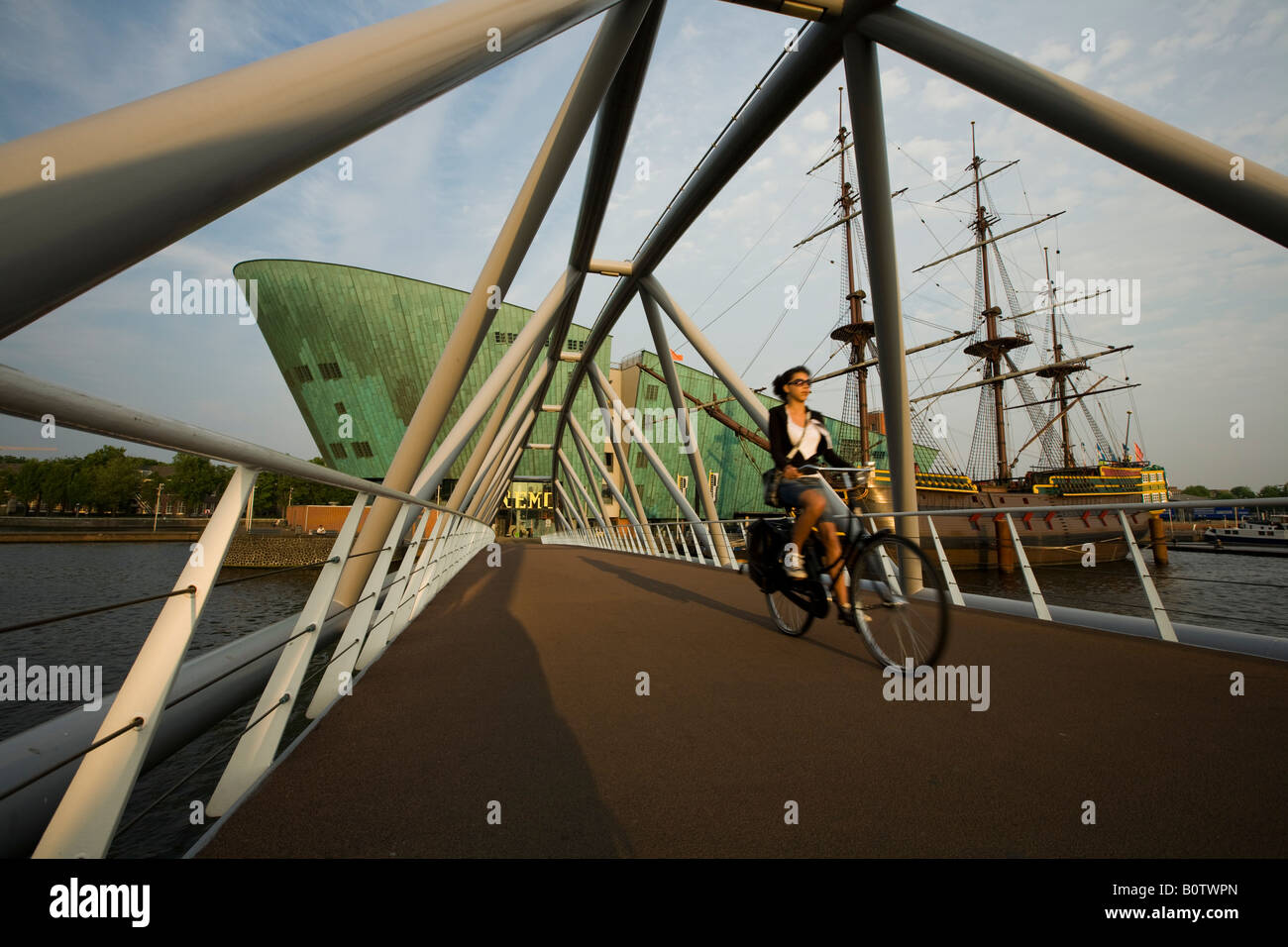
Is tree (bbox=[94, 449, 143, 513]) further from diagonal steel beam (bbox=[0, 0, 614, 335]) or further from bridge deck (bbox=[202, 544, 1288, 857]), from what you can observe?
bridge deck (bbox=[202, 544, 1288, 857])

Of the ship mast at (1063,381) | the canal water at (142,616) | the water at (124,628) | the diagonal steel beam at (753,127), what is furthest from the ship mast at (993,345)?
the water at (124,628)

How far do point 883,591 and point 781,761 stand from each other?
5.88 ft

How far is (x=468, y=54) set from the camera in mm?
3492

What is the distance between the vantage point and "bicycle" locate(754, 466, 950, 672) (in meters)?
3.65

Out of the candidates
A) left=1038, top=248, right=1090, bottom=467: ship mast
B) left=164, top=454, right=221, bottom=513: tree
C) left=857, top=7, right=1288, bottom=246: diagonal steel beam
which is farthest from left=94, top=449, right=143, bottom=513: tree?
left=1038, top=248, right=1090, bottom=467: ship mast

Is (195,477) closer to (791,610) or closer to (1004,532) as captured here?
(791,610)

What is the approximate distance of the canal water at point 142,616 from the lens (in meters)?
2.29

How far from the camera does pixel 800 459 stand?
15.0 ft

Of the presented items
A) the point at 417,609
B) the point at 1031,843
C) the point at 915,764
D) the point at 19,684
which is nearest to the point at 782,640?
the point at 915,764

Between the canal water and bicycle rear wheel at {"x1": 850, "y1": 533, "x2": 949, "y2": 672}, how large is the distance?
3.80 feet
